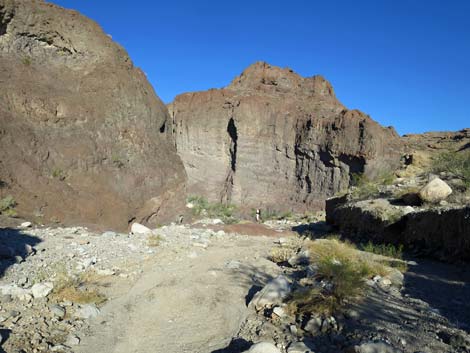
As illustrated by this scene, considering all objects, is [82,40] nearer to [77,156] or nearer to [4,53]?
[4,53]

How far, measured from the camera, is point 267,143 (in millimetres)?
39219

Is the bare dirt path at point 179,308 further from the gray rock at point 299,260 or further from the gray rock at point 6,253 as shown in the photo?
the gray rock at point 6,253

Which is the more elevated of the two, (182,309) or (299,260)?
(299,260)

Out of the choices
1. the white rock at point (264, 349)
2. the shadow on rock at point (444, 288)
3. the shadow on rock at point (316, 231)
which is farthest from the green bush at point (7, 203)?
the shadow on rock at point (316, 231)

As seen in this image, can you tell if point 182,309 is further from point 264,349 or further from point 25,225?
point 25,225

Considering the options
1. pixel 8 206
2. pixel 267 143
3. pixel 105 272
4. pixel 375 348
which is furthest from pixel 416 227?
pixel 267 143

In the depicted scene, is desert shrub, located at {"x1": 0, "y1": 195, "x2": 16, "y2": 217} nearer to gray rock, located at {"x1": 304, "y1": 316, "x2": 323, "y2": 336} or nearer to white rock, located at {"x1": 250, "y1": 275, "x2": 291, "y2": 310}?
white rock, located at {"x1": 250, "y1": 275, "x2": 291, "y2": 310}

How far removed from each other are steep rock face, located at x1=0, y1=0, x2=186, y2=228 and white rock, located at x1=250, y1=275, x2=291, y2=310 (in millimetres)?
7369

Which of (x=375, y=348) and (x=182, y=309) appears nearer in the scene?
(x=375, y=348)

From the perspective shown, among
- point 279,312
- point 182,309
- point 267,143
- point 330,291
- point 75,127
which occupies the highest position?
point 267,143

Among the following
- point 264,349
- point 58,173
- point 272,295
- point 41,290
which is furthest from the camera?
point 58,173

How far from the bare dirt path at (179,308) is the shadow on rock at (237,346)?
0.27 ft

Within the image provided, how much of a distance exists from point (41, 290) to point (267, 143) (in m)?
36.4

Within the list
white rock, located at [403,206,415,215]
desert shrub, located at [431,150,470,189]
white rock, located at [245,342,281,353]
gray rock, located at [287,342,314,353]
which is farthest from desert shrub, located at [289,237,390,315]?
desert shrub, located at [431,150,470,189]
